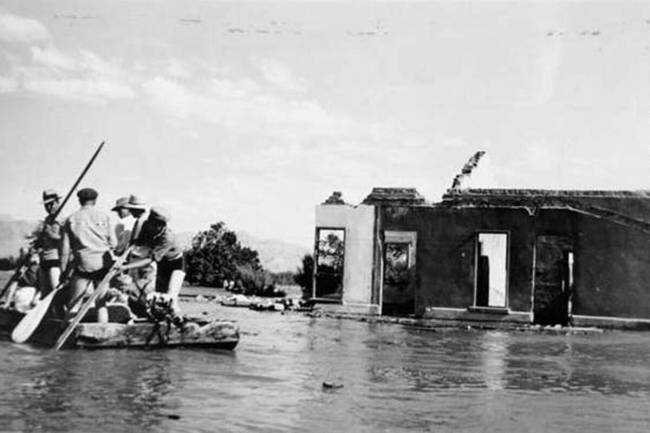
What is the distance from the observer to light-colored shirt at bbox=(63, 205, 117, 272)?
32.7ft

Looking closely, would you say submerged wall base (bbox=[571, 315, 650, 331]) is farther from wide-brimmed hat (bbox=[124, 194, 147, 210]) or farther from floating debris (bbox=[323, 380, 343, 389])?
floating debris (bbox=[323, 380, 343, 389])

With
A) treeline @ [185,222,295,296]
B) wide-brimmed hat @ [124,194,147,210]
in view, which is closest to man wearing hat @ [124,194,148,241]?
wide-brimmed hat @ [124,194,147,210]

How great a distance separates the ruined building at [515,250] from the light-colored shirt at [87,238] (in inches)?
394

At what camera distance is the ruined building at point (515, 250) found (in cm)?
1797

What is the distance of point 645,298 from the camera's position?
1789 cm

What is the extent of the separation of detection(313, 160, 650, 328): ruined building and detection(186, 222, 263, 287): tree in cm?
619

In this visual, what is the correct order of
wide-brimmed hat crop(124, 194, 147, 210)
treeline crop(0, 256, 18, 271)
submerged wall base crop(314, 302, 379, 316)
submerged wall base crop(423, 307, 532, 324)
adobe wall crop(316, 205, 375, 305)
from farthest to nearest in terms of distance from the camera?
adobe wall crop(316, 205, 375, 305) < submerged wall base crop(314, 302, 379, 316) < submerged wall base crop(423, 307, 532, 324) < treeline crop(0, 256, 18, 271) < wide-brimmed hat crop(124, 194, 147, 210)

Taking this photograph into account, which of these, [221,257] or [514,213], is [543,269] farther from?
[221,257]

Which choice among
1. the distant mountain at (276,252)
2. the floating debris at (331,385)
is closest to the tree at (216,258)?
the floating debris at (331,385)

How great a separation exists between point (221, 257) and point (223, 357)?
1788 centimetres

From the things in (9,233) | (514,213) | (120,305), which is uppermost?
(514,213)

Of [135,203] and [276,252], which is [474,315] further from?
[276,252]

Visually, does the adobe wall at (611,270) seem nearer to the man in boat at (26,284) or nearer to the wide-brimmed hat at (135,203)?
the wide-brimmed hat at (135,203)

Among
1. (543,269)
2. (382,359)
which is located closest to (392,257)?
(543,269)
